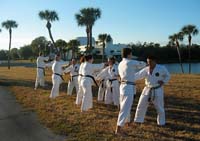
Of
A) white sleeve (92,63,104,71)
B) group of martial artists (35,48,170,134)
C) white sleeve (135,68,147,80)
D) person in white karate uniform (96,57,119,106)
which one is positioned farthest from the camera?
person in white karate uniform (96,57,119,106)

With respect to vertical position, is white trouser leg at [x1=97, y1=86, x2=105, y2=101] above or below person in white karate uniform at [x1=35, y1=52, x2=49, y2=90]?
below

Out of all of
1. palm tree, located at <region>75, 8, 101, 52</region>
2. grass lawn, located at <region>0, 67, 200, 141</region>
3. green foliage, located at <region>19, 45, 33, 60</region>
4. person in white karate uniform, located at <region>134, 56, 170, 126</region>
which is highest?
palm tree, located at <region>75, 8, 101, 52</region>

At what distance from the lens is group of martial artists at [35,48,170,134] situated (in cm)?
931

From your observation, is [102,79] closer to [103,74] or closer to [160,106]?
[103,74]

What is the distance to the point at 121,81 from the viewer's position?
375 inches

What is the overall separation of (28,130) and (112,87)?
416 centimetres

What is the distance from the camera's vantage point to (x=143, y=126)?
9875mm

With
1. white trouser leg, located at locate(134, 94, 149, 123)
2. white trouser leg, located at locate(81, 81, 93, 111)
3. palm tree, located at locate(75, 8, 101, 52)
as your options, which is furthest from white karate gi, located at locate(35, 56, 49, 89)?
palm tree, located at locate(75, 8, 101, 52)

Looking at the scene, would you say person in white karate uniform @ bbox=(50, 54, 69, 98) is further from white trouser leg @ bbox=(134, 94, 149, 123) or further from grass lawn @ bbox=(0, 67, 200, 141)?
white trouser leg @ bbox=(134, 94, 149, 123)

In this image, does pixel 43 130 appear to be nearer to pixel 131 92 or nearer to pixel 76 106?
pixel 131 92

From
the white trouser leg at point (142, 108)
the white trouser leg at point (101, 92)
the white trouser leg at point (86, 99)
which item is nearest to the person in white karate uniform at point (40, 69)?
the white trouser leg at point (101, 92)

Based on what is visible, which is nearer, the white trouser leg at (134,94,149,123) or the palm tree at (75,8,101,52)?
the white trouser leg at (134,94,149,123)

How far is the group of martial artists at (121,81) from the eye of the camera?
931 centimetres

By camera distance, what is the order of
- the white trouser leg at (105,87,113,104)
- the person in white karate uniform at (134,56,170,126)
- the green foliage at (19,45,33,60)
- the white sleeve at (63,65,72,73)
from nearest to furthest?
the person in white karate uniform at (134,56,170,126) < the white trouser leg at (105,87,113,104) < the white sleeve at (63,65,72,73) < the green foliage at (19,45,33,60)
